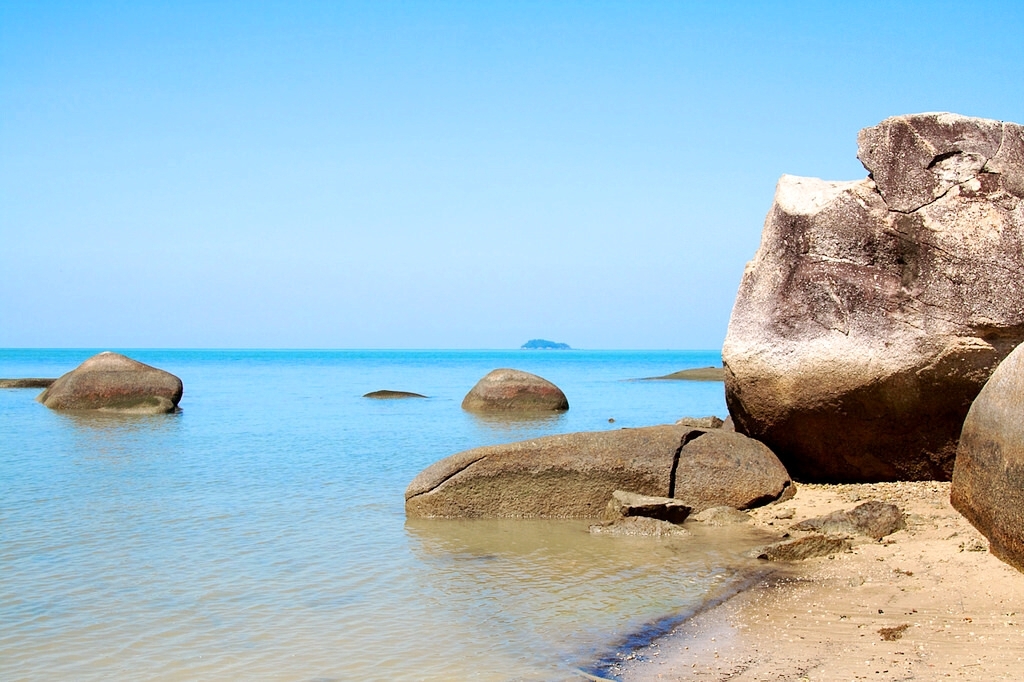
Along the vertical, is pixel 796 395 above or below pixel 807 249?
below

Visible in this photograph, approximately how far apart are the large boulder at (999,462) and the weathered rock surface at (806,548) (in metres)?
1.03

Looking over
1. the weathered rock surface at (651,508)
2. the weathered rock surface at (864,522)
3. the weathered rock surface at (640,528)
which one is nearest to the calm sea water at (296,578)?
the weathered rock surface at (640,528)

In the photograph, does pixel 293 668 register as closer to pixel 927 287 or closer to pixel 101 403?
pixel 927 287

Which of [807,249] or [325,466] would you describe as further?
[325,466]

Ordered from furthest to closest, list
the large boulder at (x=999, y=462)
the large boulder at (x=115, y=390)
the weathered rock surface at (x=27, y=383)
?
the weathered rock surface at (x=27, y=383)
the large boulder at (x=115, y=390)
the large boulder at (x=999, y=462)

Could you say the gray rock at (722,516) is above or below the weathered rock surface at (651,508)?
below

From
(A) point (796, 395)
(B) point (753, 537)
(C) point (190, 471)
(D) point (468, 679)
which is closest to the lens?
(D) point (468, 679)

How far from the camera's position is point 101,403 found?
2389 centimetres

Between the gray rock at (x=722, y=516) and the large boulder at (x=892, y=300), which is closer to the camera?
the large boulder at (x=892, y=300)

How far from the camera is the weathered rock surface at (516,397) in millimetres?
24969

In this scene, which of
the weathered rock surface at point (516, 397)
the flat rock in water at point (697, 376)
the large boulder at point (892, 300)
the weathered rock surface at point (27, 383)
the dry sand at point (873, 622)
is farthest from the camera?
the flat rock in water at point (697, 376)

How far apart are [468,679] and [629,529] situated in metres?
4.03

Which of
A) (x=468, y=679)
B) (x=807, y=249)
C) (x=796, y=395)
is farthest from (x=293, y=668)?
(x=807, y=249)

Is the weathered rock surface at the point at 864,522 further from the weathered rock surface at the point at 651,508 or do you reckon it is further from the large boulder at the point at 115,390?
the large boulder at the point at 115,390
